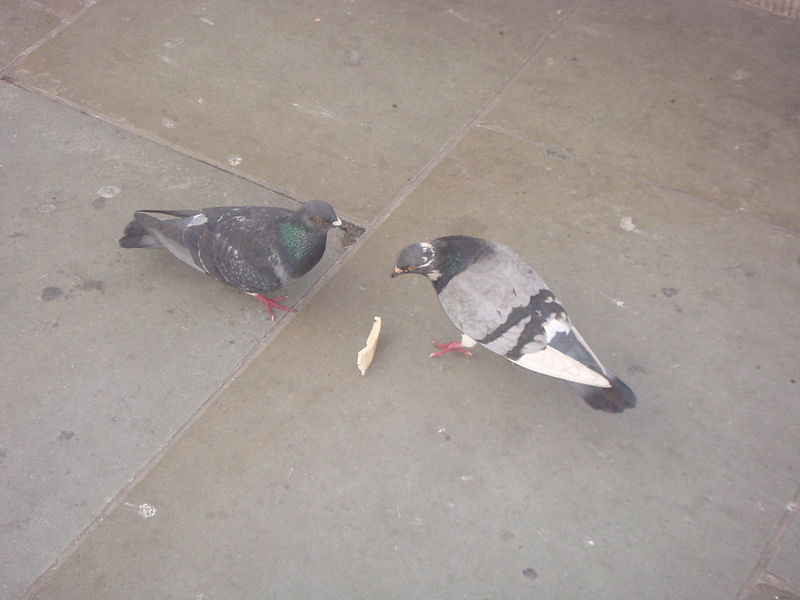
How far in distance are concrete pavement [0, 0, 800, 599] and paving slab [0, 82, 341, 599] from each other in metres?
0.02

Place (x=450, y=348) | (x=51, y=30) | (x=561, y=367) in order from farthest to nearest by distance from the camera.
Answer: (x=51, y=30)
(x=450, y=348)
(x=561, y=367)

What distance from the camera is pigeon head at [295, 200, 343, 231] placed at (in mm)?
3762

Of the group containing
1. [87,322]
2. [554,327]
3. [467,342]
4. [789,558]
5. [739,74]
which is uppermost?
[739,74]

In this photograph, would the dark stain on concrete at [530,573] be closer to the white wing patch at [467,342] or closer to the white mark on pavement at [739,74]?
the white wing patch at [467,342]

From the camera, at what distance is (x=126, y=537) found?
3293mm

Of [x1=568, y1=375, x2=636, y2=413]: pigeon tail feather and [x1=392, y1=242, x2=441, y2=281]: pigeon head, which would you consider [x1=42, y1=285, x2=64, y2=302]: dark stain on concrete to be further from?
[x1=568, y1=375, x2=636, y2=413]: pigeon tail feather

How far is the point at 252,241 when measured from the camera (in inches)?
151

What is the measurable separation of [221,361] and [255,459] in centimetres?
60

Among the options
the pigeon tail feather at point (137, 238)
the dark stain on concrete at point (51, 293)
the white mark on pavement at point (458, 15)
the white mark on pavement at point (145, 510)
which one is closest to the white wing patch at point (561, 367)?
the white mark on pavement at point (145, 510)

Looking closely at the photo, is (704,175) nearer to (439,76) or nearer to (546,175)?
(546,175)

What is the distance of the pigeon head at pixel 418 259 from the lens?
3.62 m

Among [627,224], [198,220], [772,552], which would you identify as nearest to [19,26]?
[198,220]

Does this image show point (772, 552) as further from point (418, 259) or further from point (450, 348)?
point (418, 259)

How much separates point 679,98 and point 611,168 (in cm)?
88
